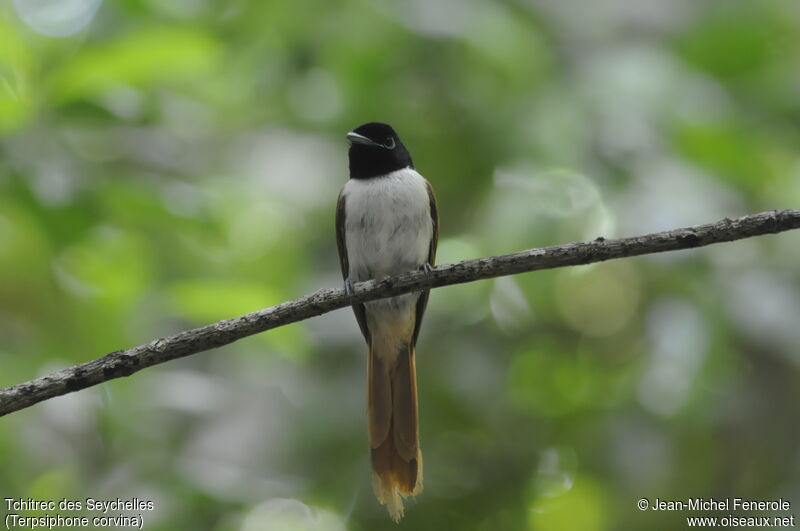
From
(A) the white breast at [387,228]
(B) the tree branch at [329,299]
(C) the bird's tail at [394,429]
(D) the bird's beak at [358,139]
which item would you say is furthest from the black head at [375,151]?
(B) the tree branch at [329,299]

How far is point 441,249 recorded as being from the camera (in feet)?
16.2

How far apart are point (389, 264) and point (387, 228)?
0.19 m

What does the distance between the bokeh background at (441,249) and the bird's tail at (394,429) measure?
334 mm

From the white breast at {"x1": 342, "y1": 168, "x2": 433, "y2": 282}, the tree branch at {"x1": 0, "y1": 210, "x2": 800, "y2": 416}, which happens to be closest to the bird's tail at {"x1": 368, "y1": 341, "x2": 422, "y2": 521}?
the white breast at {"x1": 342, "y1": 168, "x2": 433, "y2": 282}

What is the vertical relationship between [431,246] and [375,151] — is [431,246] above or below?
below

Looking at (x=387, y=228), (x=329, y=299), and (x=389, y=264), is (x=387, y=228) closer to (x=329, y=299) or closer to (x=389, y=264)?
(x=389, y=264)

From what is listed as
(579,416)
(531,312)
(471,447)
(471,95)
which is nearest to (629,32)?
(471,95)

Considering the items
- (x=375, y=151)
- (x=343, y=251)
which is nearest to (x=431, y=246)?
(x=343, y=251)

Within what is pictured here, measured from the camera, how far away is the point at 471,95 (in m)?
5.08

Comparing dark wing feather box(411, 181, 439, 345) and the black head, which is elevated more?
the black head

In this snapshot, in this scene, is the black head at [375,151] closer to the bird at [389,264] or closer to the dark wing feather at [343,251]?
the bird at [389,264]

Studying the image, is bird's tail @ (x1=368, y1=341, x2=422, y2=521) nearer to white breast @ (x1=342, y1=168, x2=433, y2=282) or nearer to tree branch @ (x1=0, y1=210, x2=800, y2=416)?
white breast @ (x1=342, y1=168, x2=433, y2=282)

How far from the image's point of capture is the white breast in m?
4.66

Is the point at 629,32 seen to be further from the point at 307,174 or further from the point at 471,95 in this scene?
the point at 307,174
